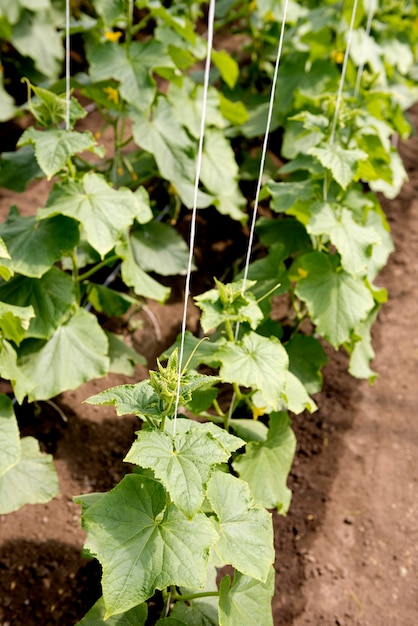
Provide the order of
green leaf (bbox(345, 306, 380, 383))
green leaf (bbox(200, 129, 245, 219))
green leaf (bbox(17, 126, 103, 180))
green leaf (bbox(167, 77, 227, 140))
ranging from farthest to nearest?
green leaf (bbox(200, 129, 245, 219)), green leaf (bbox(167, 77, 227, 140)), green leaf (bbox(345, 306, 380, 383)), green leaf (bbox(17, 126, 103, 180))

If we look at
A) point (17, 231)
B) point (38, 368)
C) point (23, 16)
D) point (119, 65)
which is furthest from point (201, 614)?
point (23, 16)

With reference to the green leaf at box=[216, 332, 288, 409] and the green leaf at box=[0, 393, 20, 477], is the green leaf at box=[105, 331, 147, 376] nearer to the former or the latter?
the green leaf at box=[0, 393, 20, 477]

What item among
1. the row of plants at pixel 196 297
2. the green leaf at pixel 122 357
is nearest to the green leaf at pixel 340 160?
the row of plants at pixel 196 297

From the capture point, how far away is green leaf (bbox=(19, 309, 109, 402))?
3191 mm

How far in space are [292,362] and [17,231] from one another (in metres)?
1.62

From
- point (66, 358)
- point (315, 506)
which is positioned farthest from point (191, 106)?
point (315, 506)

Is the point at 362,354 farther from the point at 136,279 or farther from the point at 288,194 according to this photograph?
the point at 136,279

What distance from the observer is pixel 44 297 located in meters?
3.17

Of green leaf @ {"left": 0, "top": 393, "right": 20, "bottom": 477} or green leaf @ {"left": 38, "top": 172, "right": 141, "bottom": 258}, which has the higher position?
green leaf @ {"left": 38, "top": 172, "right": 141, "bottom": 258}

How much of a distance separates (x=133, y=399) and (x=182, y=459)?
26cm

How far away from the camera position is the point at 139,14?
266 inches

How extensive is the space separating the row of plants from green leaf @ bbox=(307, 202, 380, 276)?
1cm

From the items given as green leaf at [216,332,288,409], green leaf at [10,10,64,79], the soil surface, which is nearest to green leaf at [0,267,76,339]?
the soil surface

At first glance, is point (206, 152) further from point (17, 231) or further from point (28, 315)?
point (28, 315)
